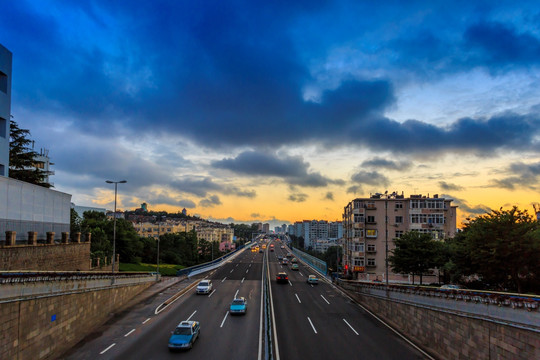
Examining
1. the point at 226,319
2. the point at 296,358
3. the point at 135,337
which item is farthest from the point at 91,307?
the point at 296,358

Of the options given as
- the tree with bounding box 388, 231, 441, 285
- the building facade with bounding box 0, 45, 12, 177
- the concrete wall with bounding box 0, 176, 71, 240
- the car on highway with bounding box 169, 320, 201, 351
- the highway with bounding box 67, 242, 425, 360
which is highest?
the building facade with bounding box 0, 45, 12, 177

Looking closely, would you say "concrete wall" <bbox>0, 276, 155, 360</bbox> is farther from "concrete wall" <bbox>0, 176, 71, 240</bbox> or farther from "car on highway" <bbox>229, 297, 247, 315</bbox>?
"car on highway" <bbox>229, 297, 247, 315</bbox>

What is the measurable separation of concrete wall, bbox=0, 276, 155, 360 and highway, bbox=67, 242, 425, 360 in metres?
1.34

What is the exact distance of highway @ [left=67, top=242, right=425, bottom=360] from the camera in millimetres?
21250

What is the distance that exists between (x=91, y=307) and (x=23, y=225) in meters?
12.0

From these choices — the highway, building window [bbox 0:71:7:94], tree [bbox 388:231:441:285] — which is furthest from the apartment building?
building window [bbox 0:71:7:94]

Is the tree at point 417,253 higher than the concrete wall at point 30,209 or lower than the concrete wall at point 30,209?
lower

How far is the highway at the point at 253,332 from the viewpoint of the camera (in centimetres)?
2125

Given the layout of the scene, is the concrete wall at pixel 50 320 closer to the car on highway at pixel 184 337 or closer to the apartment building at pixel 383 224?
the car on highway at pixel 184 337

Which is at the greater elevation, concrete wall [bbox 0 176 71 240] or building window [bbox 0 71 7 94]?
building window [bbox 0 71 7 94]

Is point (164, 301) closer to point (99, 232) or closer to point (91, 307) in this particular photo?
point (91, 307)

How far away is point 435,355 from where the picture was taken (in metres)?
22.4

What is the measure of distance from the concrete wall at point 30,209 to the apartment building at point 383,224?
51871mm

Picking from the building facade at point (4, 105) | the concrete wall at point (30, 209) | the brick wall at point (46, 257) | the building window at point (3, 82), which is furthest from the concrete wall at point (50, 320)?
the building window at point (3, 82)
